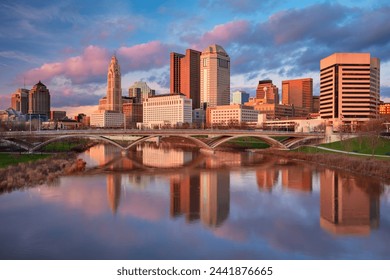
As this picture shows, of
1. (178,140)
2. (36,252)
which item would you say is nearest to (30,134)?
(36,252)

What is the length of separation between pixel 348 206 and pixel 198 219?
9.92m

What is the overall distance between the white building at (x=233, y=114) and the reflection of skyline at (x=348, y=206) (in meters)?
103

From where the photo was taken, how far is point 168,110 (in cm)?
15500

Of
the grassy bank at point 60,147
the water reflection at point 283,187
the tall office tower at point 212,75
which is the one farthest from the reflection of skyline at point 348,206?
the tall office tower at point 212,75

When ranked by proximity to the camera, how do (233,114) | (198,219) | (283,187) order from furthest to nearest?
1. (233,114)
2. (283,187)
3. (198,219)

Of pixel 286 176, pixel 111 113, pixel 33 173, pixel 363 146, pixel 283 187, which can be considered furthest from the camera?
pixel 111 113

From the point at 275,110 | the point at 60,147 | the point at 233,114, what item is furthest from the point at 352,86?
the point at 60,147

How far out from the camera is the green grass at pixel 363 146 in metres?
41.7

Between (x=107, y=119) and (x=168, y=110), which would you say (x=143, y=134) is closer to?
(x=168, y=110)

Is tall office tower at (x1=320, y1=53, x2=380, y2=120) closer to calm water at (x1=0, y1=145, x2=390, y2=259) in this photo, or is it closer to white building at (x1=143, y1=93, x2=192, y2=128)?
white building at (x1=143, y1=93, x2=192, y2=128)

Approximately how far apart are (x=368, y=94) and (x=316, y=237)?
88.6 metres

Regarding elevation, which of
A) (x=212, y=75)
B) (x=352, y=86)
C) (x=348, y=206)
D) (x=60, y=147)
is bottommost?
(x=348, y=206)

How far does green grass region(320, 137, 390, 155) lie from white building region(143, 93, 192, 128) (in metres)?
91.7

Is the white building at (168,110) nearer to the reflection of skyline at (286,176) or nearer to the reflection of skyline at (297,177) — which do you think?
the reflection of skyline at (286,176)
